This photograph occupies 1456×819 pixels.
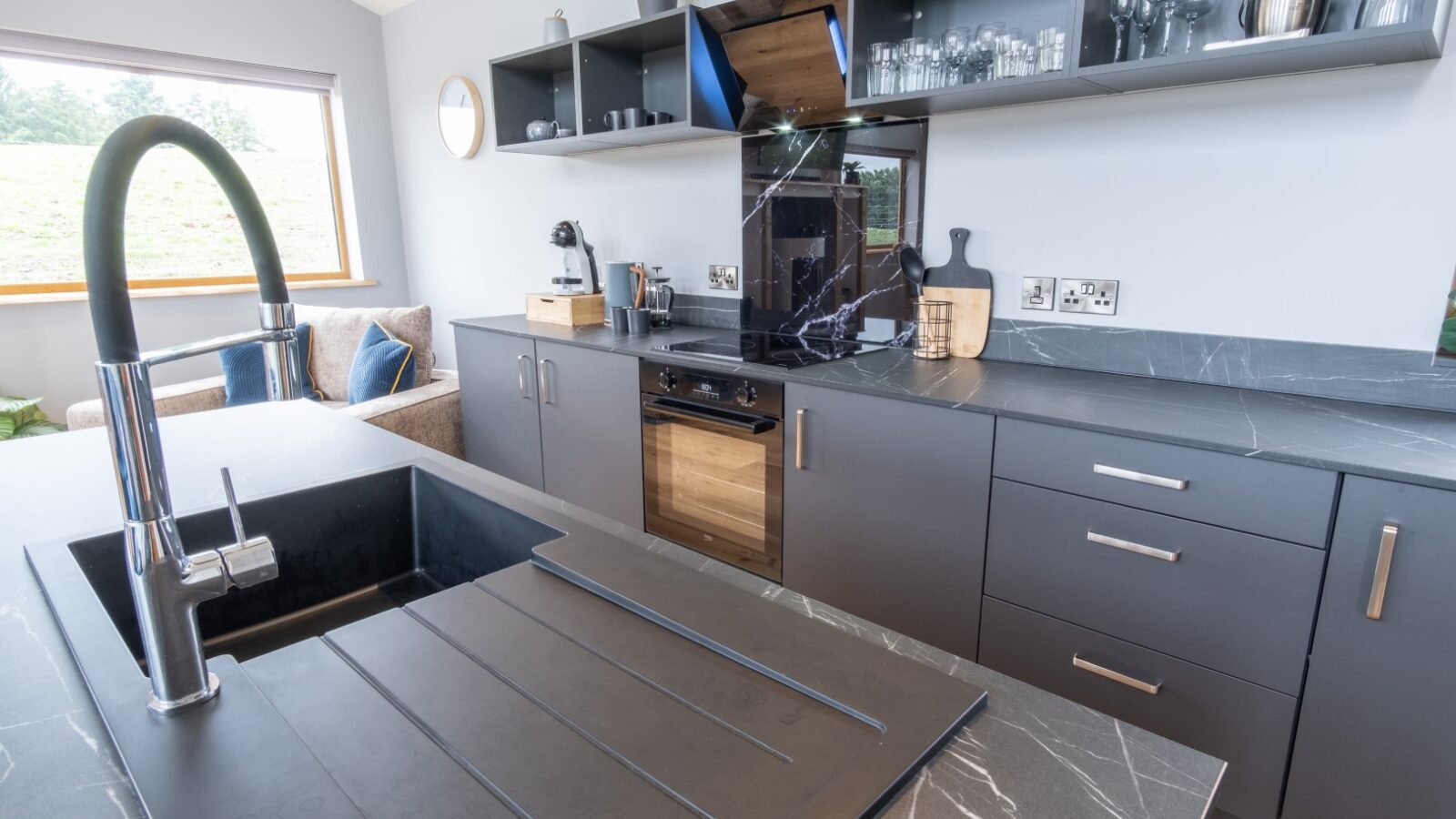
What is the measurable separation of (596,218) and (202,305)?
237cm

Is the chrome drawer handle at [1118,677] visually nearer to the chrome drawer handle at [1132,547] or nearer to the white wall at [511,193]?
the chrome drawer handle at [1132,547]

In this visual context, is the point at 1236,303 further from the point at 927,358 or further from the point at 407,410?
the point at 407,410

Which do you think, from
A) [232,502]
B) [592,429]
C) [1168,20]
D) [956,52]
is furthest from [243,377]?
[1168,20]

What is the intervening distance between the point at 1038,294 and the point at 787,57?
1.22 m

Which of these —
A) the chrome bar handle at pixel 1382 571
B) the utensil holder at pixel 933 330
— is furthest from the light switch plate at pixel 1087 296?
the chrome bar handle at pixel 1382 571

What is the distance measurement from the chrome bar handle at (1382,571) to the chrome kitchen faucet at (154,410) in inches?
A: 67.4

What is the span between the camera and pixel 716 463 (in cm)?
250

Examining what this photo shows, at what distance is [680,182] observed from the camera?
10.8 ft

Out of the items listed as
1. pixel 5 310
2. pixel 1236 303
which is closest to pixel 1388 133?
pixel 1236 303

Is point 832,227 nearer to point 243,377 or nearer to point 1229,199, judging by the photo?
point 1229,199

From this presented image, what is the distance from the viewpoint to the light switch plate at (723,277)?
3.15m

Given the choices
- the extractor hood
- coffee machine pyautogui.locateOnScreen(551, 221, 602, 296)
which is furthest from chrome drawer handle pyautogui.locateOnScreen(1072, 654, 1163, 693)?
coffee machine pyautogui.locateOnScreen(551, 221, 602, 296)

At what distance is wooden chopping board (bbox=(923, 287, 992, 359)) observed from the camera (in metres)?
2.41

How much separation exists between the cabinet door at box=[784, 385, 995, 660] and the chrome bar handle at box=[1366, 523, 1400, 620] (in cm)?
73
